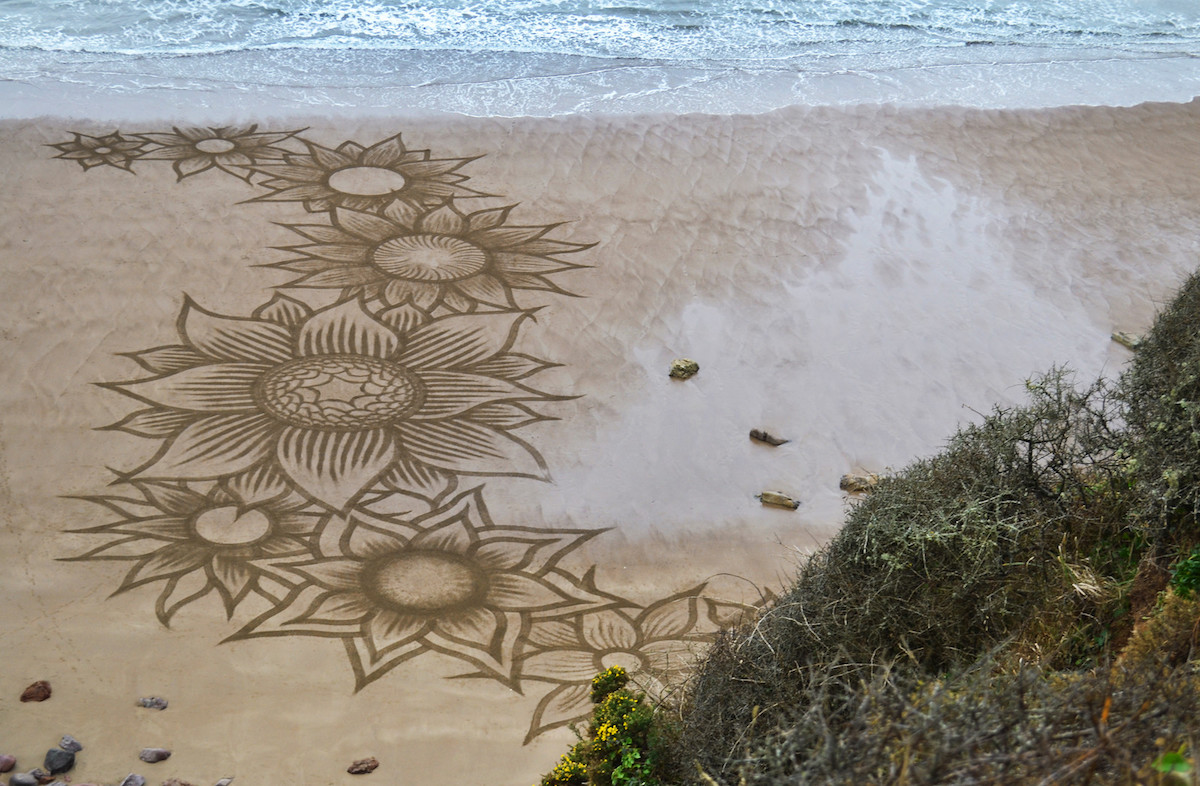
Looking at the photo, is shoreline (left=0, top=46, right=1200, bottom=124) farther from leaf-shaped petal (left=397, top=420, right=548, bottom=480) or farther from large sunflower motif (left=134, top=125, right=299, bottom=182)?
leaf-shaped petal (left=397, top=420, right=548, bottom=480)

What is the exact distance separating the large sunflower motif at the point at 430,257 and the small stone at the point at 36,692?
3.31m

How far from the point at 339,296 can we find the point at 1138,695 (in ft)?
18.3

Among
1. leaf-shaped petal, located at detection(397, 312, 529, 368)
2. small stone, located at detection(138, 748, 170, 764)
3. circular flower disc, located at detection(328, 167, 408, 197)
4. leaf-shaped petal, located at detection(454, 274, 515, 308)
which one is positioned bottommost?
small stone, located at detection(138, 748, 170, 764)

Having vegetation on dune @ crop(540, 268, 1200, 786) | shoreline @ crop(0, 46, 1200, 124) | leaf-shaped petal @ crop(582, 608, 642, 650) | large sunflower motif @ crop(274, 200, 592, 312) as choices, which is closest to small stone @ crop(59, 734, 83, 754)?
vegetation on dune @ crop(540, 268, 1200, 786)

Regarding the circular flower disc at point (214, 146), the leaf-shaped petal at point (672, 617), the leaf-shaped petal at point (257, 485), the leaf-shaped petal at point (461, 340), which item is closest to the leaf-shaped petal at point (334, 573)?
the leaf-shaped petal at point (257, 485)

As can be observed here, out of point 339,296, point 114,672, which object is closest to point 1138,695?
point 114,672

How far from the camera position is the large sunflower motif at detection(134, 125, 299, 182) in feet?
27.8

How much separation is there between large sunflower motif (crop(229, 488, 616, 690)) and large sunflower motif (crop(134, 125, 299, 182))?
4.26 m

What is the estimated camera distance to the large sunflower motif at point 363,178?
26.6ft

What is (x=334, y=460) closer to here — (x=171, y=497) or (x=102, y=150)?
(x=171, y=497)

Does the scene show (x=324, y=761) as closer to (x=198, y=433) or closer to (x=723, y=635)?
(x=723, y=635)

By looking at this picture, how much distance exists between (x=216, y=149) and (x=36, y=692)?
561 cm

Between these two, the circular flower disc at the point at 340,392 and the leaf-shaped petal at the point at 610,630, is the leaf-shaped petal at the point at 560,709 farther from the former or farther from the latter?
the circular flower disc at the point at 340,392

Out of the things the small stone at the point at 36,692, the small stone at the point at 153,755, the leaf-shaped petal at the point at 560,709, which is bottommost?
the leaf-shaped petal at the point at 560,709
